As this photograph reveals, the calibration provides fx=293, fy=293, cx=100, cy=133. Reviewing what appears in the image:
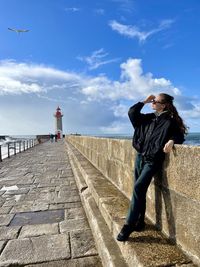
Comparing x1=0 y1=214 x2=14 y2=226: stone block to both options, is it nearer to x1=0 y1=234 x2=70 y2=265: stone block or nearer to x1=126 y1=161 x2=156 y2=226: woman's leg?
x1=0 y1=234 x2=70 y2=265: stone block

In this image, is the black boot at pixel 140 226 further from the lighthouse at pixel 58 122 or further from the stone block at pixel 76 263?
the lighthouse at pixel 58 122

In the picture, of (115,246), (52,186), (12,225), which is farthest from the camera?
(52,186)

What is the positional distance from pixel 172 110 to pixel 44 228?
8.30 feet

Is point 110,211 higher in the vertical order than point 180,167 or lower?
lower

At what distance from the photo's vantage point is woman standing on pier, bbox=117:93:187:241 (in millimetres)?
2551

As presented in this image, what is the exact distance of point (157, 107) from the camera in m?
2.78

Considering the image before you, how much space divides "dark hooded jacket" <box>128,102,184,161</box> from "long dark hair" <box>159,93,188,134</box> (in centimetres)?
3

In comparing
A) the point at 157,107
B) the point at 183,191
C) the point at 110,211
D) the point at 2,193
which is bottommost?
the point at 2,193

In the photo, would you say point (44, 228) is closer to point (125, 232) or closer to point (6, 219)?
point (6, 219)

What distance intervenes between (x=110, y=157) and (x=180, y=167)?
300cm

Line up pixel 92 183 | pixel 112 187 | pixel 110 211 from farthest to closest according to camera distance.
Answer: pixel 92 183
pixel 112 187
pixel 110 211

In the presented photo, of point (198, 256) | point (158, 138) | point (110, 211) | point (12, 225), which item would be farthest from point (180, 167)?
point (12, 225)

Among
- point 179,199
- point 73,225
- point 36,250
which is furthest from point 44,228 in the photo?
point 179,199

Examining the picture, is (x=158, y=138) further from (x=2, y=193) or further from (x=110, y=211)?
(x=2, y=193)
